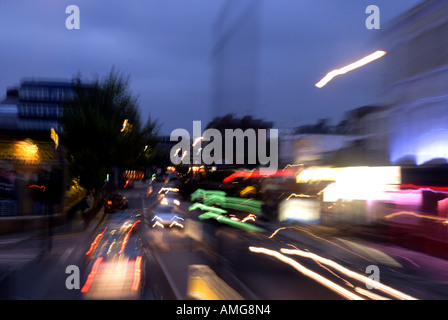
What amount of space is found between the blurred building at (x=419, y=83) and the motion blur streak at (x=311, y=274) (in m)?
12.1

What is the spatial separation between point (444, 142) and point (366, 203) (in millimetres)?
5699

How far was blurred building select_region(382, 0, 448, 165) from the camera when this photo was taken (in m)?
21.4

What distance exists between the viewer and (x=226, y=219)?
23578mm

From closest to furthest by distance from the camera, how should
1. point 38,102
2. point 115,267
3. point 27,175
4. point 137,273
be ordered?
1. point 137,273
2. point 115,267
3. point 27,175
4. point 38,102

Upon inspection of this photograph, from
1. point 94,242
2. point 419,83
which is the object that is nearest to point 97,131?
point 94,242

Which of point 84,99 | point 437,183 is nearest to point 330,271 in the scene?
point 437,183

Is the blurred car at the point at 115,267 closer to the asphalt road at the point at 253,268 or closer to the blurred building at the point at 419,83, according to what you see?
the asphalt road at the point at 253,268

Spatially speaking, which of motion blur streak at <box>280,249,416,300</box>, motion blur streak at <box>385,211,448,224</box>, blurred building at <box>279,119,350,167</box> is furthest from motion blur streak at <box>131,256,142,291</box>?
blurred building at <box>279,119,350,167</box>

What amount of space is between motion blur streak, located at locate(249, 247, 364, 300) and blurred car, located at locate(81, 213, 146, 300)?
11.6 ft

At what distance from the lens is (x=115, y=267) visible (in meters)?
10.9

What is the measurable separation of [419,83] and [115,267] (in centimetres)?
1901

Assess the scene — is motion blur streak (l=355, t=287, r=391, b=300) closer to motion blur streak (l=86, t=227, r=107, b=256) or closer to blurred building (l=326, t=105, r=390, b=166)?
motion blur streak (l=86, t=227, r=107, b=256)

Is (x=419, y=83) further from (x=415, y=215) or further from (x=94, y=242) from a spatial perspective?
(x=94, y=242)
